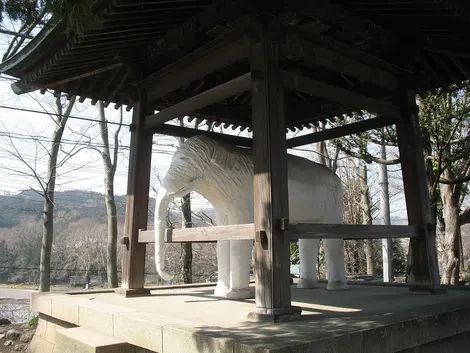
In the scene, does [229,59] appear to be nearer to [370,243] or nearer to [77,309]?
[77,309]

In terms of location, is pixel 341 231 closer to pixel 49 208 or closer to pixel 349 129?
pixel 349 129

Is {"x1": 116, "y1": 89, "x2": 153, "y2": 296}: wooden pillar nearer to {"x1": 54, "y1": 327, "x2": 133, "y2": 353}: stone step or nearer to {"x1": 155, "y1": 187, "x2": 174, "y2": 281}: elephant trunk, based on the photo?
{"x1": 155, "y1": 187, "x2": 174, "y2": 281}: elephant trunk

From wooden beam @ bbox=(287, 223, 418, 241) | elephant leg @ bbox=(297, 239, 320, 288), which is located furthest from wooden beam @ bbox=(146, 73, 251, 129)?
elephant leg @ bbox=(297, 239, 320, 288)

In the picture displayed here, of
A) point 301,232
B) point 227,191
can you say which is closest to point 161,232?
point 227,191

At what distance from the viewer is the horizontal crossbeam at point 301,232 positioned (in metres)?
3.76

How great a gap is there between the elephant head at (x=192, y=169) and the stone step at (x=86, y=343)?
4.74 ft

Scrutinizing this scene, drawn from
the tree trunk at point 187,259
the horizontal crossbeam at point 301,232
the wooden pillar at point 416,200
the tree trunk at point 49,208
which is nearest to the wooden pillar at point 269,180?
the horizontal crossbeam at point 301,232

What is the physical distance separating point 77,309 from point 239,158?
8.11 ft

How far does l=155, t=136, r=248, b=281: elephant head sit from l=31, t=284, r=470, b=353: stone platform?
1201mm

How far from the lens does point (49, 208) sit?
38.5 ft

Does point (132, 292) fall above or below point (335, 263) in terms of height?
below

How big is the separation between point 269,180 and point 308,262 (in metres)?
3.03

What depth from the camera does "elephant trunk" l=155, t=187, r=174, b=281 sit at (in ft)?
15.6

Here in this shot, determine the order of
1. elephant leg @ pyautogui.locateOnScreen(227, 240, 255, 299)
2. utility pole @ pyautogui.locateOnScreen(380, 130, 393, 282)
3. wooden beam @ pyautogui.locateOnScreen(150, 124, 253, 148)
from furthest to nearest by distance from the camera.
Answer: utility pole @ pyautogui.locateOnScreen(380, 130, 393, 282)
wooden beam @ pyautogui.locateOnScreen(150, 124, 253, 148)
elephant leg @ pyautogui.locateOnScreen(227, 240, 255, 299)
